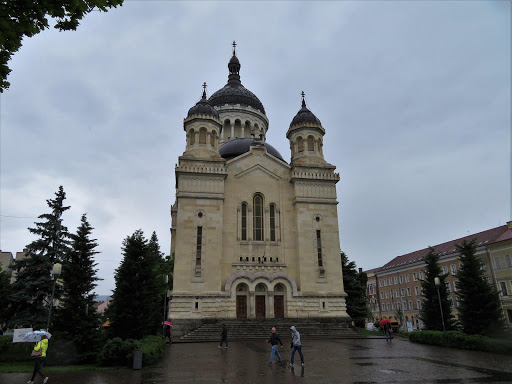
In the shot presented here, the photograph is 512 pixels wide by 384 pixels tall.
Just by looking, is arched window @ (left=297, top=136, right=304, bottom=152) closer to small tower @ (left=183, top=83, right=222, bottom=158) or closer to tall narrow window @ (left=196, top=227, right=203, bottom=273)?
small tower @ (left=183, top=83, right=222, bottom=158)

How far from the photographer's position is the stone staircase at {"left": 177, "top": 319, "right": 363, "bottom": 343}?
86.4ft

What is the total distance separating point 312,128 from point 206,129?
1055cm

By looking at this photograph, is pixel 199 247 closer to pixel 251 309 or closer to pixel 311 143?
pixel 251 309

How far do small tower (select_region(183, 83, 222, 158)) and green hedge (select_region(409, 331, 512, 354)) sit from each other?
22262 mm

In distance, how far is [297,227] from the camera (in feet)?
109

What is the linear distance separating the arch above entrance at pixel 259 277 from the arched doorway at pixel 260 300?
2.98 feet

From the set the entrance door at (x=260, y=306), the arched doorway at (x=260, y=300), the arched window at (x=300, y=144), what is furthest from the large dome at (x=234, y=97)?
the entrance door at (x=260, y=306)

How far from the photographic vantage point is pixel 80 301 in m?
16.4

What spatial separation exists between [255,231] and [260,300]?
20.0 ft

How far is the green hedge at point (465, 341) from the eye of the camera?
17.5 m

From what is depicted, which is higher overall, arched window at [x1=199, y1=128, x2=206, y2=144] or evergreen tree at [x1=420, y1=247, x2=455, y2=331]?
arched window at [x1=199, y1=128, x2=206, y2=144]

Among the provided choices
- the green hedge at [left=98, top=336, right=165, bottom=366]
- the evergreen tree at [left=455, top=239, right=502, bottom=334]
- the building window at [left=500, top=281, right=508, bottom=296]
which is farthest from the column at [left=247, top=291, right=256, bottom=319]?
the building window at [left=500, top=281, right=508, bottom=296]

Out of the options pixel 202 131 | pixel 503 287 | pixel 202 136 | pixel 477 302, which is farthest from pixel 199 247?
pixel 503 287

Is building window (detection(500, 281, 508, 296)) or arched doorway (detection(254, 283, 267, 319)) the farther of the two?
building window (detection(500, 281, 508, 296))
